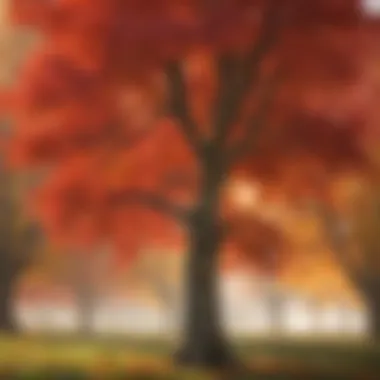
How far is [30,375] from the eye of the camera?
1.16 m

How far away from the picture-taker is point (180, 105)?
1.24 meters

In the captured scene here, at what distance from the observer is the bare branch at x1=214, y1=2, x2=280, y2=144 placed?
1250 mm

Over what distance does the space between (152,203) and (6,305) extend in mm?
298

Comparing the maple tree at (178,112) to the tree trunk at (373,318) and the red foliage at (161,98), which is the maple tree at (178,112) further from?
the tree trunk at (373,318)

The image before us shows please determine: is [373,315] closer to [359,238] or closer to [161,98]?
[359,238]

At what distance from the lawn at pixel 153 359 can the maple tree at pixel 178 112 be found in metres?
0.08

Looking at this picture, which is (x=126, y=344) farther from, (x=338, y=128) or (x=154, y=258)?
(x=338, y=128)

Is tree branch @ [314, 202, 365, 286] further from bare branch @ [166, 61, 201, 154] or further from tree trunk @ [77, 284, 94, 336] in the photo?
tree trunk @ [77, 284, 94, 336]

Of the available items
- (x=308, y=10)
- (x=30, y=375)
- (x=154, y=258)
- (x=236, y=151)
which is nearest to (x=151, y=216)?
(x=154, y=258)

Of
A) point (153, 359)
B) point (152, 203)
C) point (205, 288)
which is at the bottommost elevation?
point (153, 359)

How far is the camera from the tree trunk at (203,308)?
47.0 inches

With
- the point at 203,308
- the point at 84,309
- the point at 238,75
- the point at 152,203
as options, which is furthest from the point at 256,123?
the point at 84,309

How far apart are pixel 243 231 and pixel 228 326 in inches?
6.4

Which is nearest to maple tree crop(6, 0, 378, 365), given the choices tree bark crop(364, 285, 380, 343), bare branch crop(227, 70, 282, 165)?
bare branch crop(227, 70, 282, 165)
